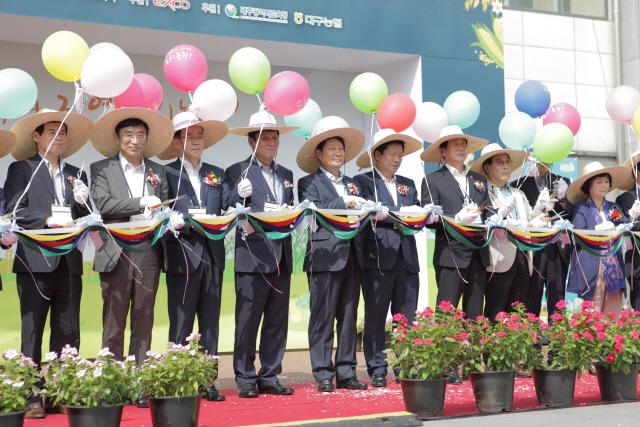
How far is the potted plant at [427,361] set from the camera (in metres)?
3.73

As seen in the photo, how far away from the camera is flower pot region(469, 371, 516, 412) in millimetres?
3887

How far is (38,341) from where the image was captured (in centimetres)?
408

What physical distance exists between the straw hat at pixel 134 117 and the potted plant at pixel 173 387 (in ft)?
5.14

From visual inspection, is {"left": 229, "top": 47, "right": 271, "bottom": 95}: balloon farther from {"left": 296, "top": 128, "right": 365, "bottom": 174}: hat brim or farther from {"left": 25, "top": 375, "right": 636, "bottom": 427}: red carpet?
{"left": 25, "top": 375, "right": 636, "bottom": 427}: red carpet

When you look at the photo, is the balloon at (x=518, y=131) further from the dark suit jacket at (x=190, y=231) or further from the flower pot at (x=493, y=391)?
the dark suit jacket at (x=190, y=231)

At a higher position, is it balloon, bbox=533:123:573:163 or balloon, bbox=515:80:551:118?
balloon, bbox=515:80:551:118

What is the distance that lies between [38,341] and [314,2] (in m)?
4.23

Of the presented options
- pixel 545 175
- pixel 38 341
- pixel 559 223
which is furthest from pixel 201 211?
pixel 545 175

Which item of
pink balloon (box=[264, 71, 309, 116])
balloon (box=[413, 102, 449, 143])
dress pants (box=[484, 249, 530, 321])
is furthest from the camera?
dress pants (box=[484, 249, 530, 321])

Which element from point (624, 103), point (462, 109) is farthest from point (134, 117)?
point (624, 103)

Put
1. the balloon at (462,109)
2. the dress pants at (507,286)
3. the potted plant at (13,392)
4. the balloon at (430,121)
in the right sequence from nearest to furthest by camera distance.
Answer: the potted plant at (13,392), the balloon at (430,121), the dress pants at (507,286), the balloon at (462,109)

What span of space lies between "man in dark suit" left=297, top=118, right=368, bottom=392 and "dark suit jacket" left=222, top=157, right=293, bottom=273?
25 centimetres

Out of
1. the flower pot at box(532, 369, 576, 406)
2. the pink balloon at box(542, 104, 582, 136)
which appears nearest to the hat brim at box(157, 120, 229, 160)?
the flower pot at box(532, 369, 576, 406)

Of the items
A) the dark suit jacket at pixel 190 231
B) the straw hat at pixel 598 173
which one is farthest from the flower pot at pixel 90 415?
the straw hat at pixel 598 173
